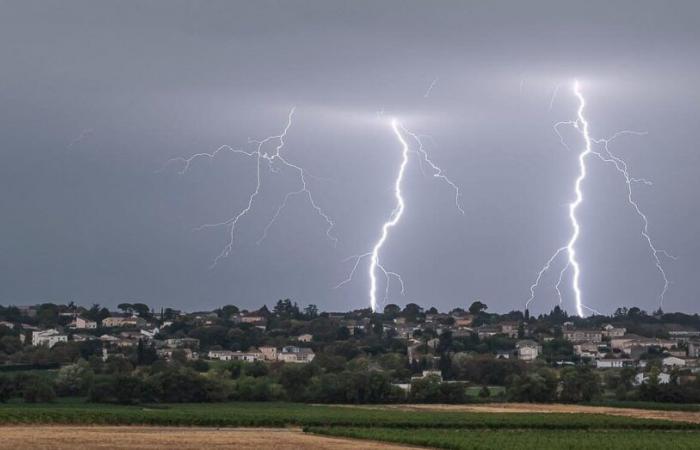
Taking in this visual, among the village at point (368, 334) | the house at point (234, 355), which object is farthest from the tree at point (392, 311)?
the house at point (234, 355)

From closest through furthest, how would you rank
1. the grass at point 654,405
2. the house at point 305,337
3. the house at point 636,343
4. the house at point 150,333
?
1. the grass at point 654,405
2. the house at point 636,343
3. the house at point 150,333
4. the house at point 305,337

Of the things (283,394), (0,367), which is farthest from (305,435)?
(0,367)

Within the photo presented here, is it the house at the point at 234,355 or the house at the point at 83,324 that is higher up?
the house at the point at 83,324

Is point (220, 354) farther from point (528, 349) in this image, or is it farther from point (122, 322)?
point (122, 322)

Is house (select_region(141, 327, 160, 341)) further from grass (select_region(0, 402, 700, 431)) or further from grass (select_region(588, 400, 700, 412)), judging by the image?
grass (select_region(0, 402, 700, 431))

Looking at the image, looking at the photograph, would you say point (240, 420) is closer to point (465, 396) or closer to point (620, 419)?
point (620, 419)

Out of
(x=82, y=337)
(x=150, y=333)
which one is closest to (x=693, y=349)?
(x=150, y=333)

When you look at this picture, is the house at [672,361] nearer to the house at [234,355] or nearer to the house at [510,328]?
the house at [510,328]
